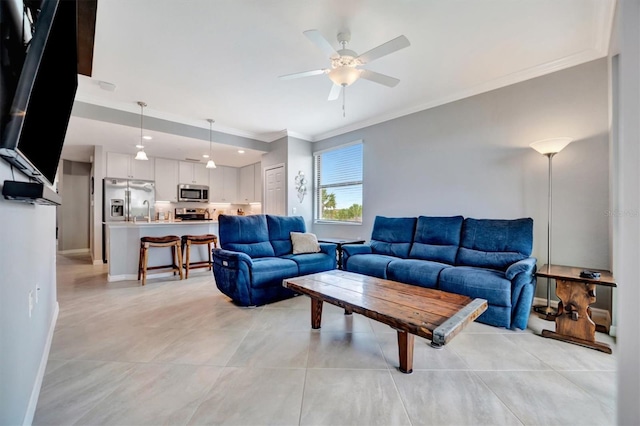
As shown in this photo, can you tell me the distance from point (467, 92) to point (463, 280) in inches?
101

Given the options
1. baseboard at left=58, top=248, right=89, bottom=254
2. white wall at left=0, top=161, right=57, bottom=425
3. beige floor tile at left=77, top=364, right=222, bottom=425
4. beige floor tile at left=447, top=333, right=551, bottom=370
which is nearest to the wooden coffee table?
beige floor tile at left=447, top=333, right=551, bottom=370

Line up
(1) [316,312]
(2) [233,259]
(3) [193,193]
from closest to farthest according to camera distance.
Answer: (1) [316,312] < (2) [233,259] < (3) [193,193]

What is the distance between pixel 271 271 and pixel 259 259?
14.7 inches

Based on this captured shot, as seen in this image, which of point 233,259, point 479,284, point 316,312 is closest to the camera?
point 316,312

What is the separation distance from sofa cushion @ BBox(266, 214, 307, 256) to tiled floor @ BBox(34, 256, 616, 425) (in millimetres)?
1292

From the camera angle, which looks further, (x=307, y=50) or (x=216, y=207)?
(x=216, y=207)

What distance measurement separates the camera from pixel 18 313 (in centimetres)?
126

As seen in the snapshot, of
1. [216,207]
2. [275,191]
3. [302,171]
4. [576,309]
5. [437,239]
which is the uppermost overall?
[302,171]

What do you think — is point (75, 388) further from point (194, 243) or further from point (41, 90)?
point (194, 243)

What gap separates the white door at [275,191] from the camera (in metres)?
5.67

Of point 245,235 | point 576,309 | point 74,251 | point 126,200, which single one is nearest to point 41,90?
point 245,235

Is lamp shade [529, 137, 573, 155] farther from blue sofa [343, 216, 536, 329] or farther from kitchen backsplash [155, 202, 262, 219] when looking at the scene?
kitchen backsplash [155, 202, 262, 219]

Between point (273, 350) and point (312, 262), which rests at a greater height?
point (312, 262)

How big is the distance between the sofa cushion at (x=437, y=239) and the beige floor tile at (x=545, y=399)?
1642 millimetres
